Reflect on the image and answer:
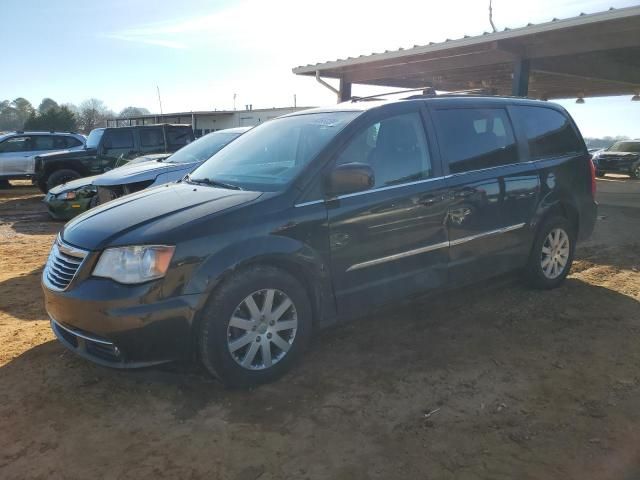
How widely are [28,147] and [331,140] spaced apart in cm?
1518

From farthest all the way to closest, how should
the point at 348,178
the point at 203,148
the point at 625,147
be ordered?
the point at 625,147 < the point at 203,148 < the point at 348,178

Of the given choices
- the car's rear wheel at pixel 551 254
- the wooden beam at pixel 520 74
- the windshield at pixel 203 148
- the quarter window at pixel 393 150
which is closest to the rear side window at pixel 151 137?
the windshield at pixel 203 148

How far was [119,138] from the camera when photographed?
12.0 meters

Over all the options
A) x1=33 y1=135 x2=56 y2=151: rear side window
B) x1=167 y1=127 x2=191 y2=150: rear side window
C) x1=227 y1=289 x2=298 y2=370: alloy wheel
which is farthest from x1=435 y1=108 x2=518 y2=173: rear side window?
x1=33 y1=135 x2=56 y2=151: rear side window

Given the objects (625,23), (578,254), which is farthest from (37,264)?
(625,23)

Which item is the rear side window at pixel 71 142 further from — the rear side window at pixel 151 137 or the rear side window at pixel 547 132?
the rear side window at pixel 547 132

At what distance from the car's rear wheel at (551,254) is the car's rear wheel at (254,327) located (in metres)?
2.66

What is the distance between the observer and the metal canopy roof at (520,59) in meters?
10.3

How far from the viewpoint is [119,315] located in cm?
287

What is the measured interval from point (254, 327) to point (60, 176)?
11.3 meters

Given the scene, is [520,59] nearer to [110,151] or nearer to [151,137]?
[151,137]

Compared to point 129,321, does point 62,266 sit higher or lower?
higher

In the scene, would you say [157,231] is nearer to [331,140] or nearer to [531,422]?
[331,140]

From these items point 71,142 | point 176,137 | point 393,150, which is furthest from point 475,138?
point 71,142
